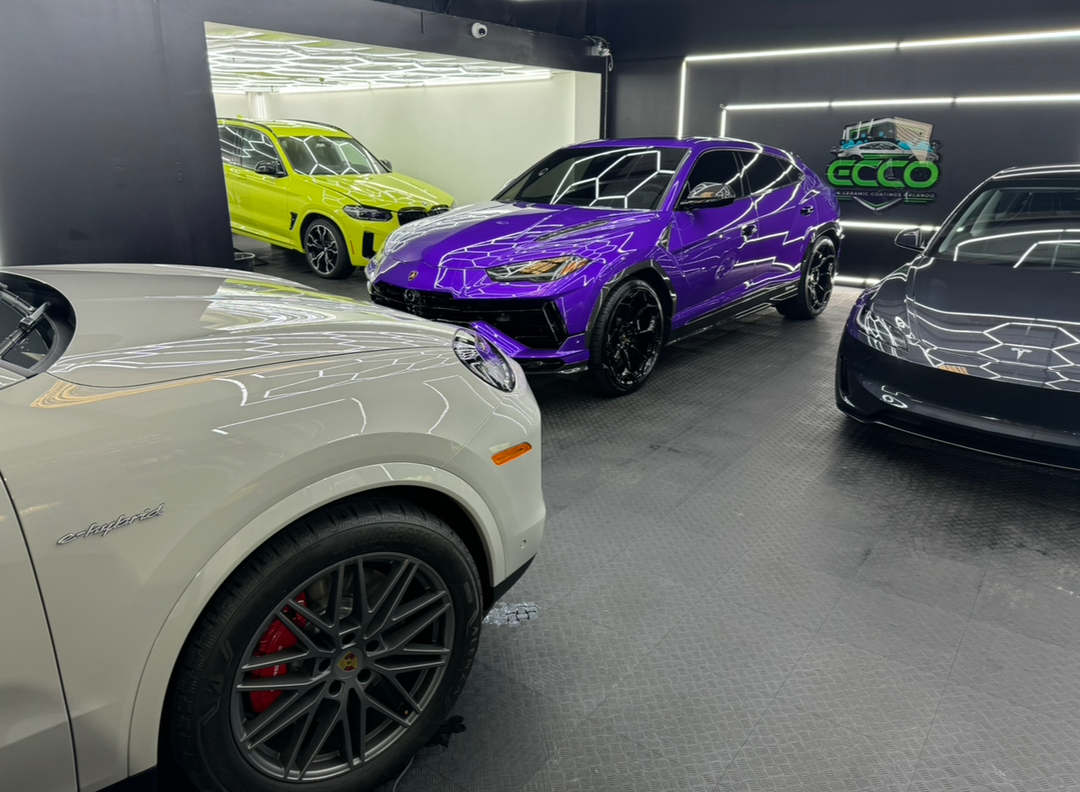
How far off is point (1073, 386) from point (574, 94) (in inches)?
334

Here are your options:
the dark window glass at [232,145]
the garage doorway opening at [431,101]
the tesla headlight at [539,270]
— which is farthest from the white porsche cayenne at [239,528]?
the dark window glass at [232,145]

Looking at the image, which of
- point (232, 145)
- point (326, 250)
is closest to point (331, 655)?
point (326, 250)

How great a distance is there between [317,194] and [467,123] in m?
5.07

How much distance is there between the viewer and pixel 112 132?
4.47 m

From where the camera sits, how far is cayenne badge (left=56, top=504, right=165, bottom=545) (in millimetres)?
1095

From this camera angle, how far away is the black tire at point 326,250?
7.64m

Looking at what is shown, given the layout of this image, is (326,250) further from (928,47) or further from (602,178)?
(928,47)

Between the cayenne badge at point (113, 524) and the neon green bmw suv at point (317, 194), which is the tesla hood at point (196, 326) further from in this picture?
the neon green bmw suv at point (317, 194)

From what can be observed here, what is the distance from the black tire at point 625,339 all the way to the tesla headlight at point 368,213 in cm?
396

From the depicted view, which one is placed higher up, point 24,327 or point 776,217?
point 24,327

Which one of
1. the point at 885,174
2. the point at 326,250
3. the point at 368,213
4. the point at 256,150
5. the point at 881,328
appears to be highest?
the point at 256,150

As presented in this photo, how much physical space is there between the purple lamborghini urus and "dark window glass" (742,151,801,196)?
14 millimetres

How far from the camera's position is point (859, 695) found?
209 cm

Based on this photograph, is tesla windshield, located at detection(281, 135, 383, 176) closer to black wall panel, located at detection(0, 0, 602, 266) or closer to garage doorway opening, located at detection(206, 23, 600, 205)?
garage doorway opening, located at detection(206, 23, 600, 205)
